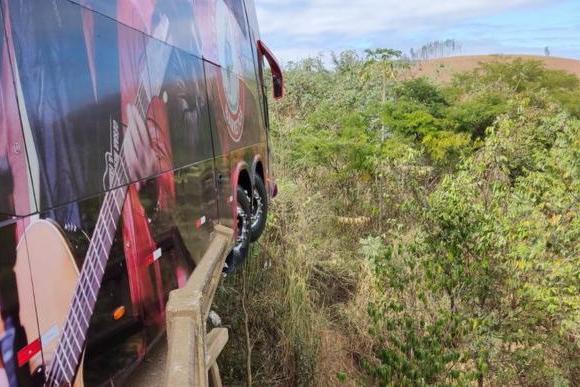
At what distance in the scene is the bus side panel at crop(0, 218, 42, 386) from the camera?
6.65 ft

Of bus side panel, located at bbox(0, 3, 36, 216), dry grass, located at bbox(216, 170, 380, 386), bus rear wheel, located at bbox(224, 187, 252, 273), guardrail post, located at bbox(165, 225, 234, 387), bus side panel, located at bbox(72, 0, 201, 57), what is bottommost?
dry grass, located at bbox(216, 170, 380, 386)

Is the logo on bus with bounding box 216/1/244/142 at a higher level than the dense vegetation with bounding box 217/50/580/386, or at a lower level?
higher

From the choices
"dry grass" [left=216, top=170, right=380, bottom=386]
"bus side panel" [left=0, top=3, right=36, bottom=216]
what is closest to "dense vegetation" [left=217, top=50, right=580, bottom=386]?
"dry grass" [left=216, top=170, right=380, bottom=386]

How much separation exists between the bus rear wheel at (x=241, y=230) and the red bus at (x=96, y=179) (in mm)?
1271

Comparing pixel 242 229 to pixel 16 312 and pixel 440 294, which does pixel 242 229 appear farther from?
pixel 16 312

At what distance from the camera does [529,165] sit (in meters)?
12.1

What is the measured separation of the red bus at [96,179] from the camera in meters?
2.16

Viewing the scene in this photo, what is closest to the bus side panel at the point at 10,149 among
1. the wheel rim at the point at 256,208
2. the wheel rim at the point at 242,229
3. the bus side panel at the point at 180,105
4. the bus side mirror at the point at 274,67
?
the bus side panel at the point at 180,105

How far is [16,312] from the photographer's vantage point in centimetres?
210

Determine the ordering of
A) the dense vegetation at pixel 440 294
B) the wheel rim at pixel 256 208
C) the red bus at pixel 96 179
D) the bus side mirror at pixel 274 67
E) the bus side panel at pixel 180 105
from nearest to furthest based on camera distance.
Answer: the red bus at pixel 96 179, the bus side panel at pixel 180 105, the dense vegetation at pixel 440 294, the wheel rim at pixel 256 208, the bus side mirror at pixel 274 67

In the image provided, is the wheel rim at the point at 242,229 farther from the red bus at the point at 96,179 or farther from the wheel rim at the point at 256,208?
the red bus at the point at 96,179

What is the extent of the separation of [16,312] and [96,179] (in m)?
0.84

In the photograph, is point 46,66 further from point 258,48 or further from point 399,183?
point 399,183

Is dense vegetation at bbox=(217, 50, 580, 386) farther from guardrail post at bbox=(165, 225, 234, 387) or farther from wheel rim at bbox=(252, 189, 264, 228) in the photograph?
guardrail post at bbox=(165, 225, 234, 387)
